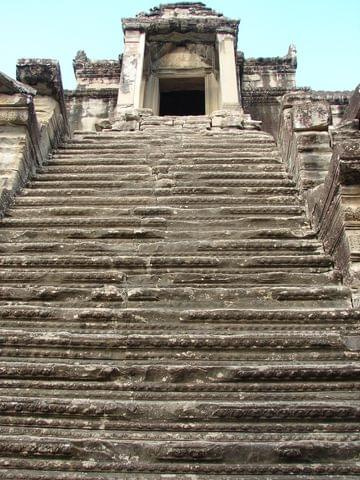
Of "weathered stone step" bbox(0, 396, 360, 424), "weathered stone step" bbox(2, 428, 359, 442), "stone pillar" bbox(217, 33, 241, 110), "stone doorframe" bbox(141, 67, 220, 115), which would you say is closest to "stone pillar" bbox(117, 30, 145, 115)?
"stone doorframe" bbox(141, 67, 220, 115)

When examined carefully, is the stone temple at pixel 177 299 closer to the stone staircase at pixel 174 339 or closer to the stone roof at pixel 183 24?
the stone staircase at pixel 174 339

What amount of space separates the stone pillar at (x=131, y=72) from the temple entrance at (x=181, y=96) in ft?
3.22

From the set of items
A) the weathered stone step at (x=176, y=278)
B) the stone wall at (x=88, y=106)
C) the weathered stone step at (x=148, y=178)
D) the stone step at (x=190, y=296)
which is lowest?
the stone step at (x=190, y=296)

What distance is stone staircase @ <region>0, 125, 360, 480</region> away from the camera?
8.98 ft

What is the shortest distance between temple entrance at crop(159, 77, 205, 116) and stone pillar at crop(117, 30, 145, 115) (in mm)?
982

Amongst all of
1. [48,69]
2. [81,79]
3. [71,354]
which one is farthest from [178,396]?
[81,79]

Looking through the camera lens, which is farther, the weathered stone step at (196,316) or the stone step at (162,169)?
the stone step at (162,169)

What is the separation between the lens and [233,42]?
12000 mm

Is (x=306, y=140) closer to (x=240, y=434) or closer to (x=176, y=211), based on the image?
(x=176, y=211)

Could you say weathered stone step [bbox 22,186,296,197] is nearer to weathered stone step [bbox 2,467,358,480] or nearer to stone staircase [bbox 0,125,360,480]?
stone staircase [bbox 0,125,360,480]

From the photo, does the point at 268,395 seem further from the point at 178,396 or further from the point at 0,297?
the point at 0,297

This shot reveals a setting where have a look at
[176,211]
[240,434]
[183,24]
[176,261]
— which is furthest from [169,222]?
[183,24]

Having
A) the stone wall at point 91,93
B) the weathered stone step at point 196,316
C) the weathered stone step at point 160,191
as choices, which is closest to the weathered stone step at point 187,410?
the weathered stone step at point 196,316

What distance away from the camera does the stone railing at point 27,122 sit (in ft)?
18.5
